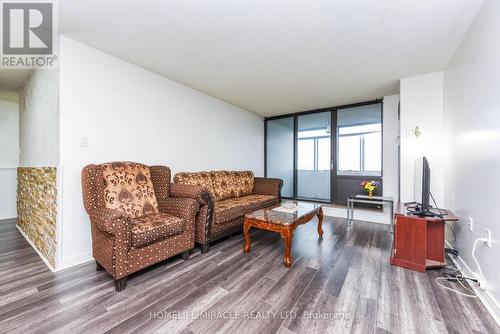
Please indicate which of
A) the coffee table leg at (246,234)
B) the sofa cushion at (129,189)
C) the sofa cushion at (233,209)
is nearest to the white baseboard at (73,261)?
the sofa cushion at (129,189)

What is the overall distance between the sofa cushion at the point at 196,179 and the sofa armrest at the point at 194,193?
32 centimetres

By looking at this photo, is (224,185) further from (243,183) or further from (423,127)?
(423,127)

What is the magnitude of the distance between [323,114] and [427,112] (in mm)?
1969

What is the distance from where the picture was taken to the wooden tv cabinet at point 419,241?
2105 millimetres

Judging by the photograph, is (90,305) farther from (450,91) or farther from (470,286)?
(450,91)

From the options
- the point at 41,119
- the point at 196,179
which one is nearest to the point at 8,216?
the point at 41,119

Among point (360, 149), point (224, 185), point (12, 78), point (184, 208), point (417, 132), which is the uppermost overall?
point (12, 78)

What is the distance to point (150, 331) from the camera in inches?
52.7

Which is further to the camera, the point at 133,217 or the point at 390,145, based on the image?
the point at 390,145

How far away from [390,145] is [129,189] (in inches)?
167

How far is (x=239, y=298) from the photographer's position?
167 centimetres

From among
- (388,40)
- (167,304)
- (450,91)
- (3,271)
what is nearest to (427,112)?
(450,91)

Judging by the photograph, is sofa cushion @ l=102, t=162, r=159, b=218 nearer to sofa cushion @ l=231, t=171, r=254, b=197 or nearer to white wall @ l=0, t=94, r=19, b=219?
sofa cushion @ l=231, t=171, r=254, b=197

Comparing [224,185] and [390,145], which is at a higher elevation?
[390,145]
